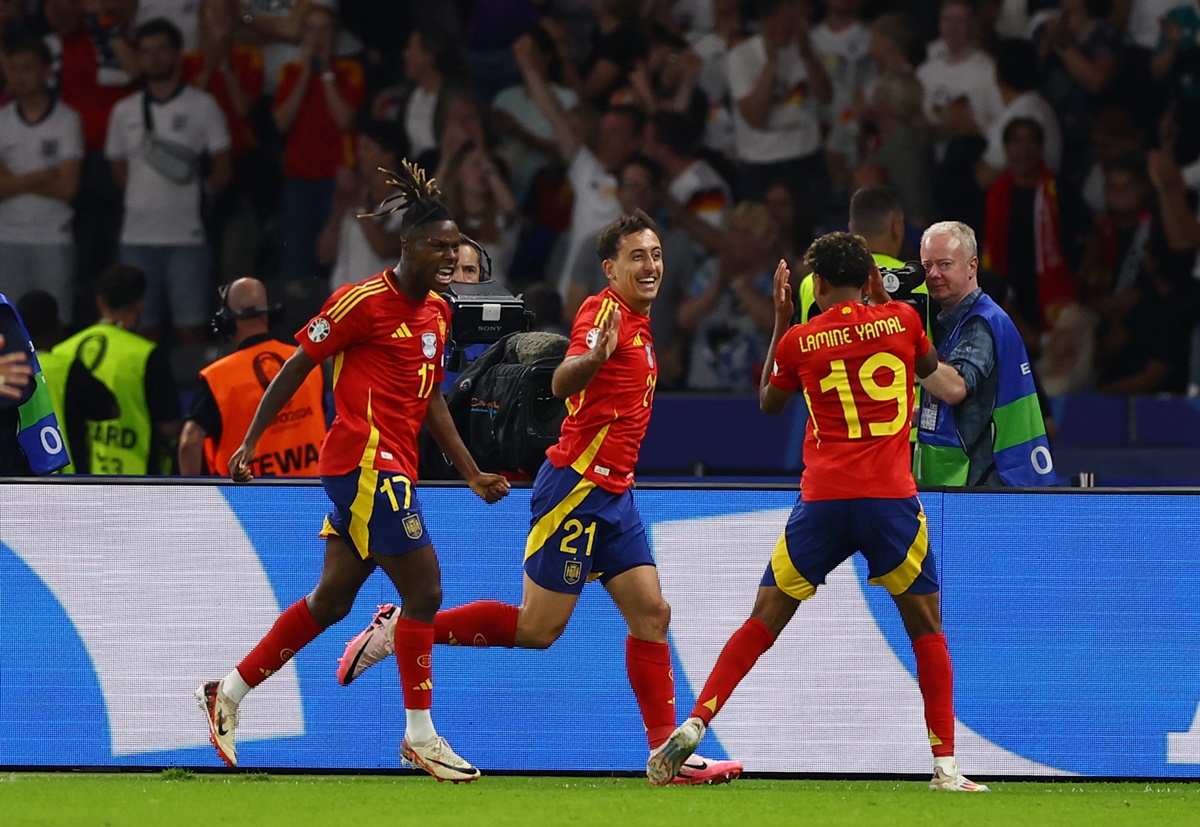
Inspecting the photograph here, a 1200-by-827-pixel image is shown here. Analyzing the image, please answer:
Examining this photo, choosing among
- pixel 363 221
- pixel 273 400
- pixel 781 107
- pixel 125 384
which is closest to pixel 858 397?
pixel 273 400

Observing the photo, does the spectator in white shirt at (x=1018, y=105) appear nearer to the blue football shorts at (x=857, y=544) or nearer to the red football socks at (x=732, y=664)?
the blue football shorts at (x=857, y=544)

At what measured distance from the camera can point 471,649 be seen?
713 centimetres

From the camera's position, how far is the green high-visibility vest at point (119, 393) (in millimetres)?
9516

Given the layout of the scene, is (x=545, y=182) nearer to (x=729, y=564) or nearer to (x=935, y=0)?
(x=935, y=0)

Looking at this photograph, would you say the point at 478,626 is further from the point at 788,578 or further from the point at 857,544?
the point at 857,544

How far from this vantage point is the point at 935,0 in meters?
12.8

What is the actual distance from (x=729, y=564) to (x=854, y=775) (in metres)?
0.93

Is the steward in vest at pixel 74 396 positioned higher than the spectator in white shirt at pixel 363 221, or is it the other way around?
the spectator in white shirt at pixel 363 221

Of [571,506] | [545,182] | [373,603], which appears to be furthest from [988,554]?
[545,182]

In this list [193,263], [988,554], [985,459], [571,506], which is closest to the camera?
[571,506]

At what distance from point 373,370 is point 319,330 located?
239 millimetres

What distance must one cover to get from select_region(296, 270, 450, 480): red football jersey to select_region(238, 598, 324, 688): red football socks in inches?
21.6

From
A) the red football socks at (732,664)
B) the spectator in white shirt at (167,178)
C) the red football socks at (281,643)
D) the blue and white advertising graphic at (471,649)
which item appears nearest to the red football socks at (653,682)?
the red football socks at (732,664)

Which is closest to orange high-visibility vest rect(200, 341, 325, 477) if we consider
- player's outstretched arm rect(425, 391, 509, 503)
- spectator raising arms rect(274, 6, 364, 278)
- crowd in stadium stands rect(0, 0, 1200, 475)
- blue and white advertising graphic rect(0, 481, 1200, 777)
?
blue and white advertising graphic rect(0, 481, 1200, 777)
